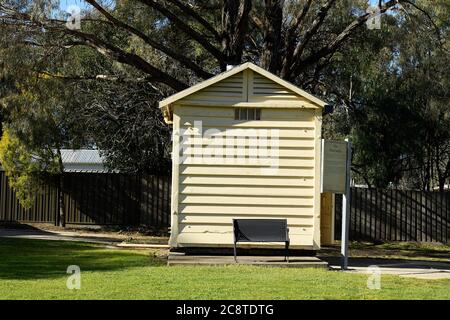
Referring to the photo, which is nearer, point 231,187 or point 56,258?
point 231,187

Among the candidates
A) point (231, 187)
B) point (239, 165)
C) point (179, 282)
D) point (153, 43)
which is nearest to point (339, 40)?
point (153, 43)

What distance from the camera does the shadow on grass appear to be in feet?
40.5

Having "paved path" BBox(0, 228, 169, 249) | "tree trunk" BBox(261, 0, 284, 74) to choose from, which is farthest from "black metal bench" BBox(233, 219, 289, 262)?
"tree trunk" BBox(261, 0, 284, 74)

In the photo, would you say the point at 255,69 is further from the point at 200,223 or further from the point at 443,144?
the point at 443,144

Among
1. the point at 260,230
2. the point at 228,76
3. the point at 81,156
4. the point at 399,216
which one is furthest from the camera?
the point at 81,156

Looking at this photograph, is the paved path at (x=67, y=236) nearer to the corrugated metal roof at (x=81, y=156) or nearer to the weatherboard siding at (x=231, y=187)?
the weatherboard siding at (x=231, y=187)

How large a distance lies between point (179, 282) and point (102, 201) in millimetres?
15212

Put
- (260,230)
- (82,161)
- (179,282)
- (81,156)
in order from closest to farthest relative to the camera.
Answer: (179,282)
(260,230)
(82,161)
(81,156)

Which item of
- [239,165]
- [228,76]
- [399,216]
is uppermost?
[228,76]

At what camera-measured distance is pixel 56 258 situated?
48.5ft

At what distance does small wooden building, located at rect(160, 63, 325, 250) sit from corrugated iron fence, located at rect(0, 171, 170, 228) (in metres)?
10.8

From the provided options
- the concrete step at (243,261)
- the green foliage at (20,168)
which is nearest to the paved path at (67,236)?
the green foliage at (20,168)

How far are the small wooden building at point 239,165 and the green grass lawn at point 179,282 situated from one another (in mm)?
Result: 1397

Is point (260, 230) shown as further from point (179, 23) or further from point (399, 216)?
point (399, 216)
